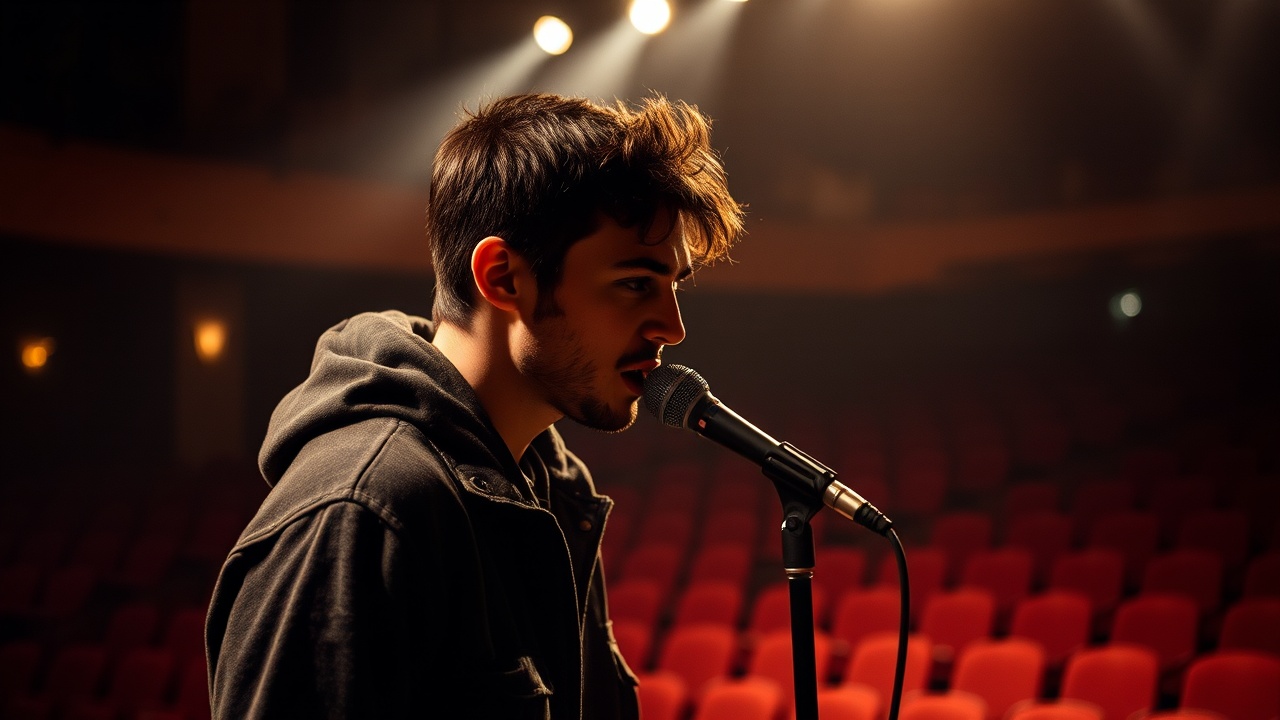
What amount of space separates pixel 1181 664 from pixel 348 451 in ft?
8.94

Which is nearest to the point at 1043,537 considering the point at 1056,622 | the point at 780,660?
the point at 1056,622

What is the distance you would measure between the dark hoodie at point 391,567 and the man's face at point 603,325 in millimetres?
66

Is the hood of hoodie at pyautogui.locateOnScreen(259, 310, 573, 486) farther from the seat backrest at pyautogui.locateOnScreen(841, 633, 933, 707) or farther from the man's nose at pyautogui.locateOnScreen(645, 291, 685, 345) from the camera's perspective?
the seat backrest at pyautogui.locateOnScreen(841, 633, 933, 707)

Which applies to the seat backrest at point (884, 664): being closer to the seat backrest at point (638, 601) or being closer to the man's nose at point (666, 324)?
the seat backrest at point (638, 601)

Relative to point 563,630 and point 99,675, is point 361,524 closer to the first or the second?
point 563,630

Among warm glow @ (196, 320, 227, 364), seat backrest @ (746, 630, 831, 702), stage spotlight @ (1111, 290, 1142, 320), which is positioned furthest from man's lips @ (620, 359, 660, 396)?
stage spotlight @ (1111, 290, 1142, 320)

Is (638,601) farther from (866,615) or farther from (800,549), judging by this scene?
(800,549)

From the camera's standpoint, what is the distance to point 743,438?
2.56 ft

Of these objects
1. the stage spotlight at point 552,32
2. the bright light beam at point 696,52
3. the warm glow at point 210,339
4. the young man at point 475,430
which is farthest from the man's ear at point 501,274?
the warm glow at point 210,339

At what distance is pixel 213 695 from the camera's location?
0.61 meters

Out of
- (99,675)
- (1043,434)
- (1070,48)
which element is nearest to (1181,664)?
(1043,434)

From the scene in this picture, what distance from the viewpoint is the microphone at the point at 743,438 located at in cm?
76

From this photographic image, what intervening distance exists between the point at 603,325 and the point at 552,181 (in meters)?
0.12

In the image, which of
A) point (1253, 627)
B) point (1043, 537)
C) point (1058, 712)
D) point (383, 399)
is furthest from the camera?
point (1043, 537)
